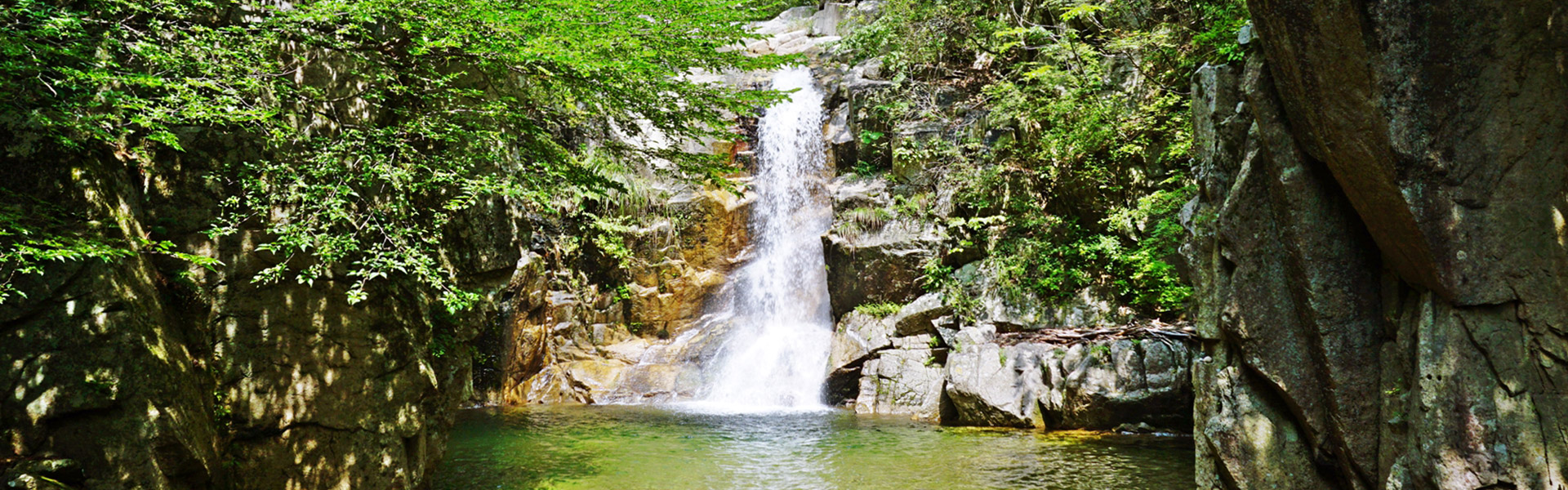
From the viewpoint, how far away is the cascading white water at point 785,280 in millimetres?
14828

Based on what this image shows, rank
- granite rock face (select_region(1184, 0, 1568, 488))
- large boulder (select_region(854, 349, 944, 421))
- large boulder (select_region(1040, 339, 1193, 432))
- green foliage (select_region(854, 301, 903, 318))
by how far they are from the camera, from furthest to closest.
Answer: green foliage (select_region(854, 301, 903, 318))
large boulder (select_region(854, 349, 944, 421))
large boulder (select_region(1040, 339, 1193, 432))
granite rock face (select_region(1184, 0, 1568, 488))

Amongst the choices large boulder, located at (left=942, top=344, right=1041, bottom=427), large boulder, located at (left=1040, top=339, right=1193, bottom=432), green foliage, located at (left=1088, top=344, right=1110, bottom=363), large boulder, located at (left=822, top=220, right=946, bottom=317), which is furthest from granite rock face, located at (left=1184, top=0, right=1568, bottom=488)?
large boulder, located at (left=822, top=220, right=946, bottom=317)

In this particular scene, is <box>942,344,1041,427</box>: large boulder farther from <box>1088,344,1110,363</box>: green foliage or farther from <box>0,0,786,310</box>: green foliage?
<box>0,0,786,310</box>: green foliage

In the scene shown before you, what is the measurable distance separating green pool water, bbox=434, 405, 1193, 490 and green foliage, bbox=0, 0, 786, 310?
10.1ft

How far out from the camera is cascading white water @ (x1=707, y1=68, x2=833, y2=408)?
1483cm

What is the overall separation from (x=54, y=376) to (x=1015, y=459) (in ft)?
27.1

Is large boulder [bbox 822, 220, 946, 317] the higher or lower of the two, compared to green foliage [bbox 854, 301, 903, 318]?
higher

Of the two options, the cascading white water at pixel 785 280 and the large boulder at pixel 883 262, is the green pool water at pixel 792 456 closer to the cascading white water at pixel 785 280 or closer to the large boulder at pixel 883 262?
the cascading white water at pixel 785 280

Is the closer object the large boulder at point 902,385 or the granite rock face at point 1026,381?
the granite rock face at point 1026,381

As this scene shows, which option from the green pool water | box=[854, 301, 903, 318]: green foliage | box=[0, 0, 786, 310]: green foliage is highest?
box=[0, 0, 786, 310]: green foliage

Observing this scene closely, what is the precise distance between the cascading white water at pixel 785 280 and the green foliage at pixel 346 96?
683 centimetres

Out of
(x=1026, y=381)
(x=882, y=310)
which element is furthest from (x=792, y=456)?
(x=882, y=310)

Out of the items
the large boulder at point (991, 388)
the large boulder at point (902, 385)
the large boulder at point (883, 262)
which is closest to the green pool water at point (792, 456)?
the large boulder at point (991, 388)

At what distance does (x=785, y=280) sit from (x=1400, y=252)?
13.5 m
